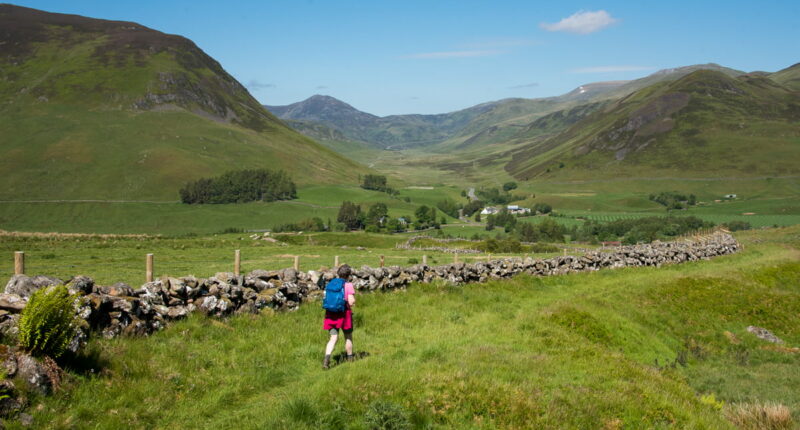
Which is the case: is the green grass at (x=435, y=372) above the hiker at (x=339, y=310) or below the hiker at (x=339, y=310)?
below

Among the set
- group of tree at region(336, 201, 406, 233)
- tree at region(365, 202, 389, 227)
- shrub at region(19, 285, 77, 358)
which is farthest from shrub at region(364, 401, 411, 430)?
tree at region(365, 202, 389, 227)

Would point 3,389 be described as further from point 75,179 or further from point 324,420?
point 75,179

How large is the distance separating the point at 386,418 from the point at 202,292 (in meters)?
8.82

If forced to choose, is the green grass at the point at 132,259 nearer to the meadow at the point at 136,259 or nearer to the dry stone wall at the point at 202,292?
the meadow at the point at 136,259

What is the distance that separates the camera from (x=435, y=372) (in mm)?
11195

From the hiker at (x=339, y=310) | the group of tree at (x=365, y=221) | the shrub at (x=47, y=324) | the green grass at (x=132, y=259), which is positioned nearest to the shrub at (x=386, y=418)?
the hiker at (x=339, y=310)

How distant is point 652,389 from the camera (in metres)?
12.0

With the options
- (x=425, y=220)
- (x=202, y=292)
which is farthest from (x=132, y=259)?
(x=425, y=220)

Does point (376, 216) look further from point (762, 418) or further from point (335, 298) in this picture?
point (762, 418)

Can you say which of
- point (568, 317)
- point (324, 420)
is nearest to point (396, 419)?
point (324, 420)

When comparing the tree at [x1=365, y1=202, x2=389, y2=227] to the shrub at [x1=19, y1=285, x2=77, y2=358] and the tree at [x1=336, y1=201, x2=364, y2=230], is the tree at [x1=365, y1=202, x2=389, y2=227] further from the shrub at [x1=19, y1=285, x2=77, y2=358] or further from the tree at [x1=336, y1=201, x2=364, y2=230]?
the shrub at [x1=19, y1=285, x2=77, y2=358]

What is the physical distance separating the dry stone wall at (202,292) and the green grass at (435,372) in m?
0.62

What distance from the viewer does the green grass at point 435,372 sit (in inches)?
376

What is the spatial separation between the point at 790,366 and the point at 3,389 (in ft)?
83.8
